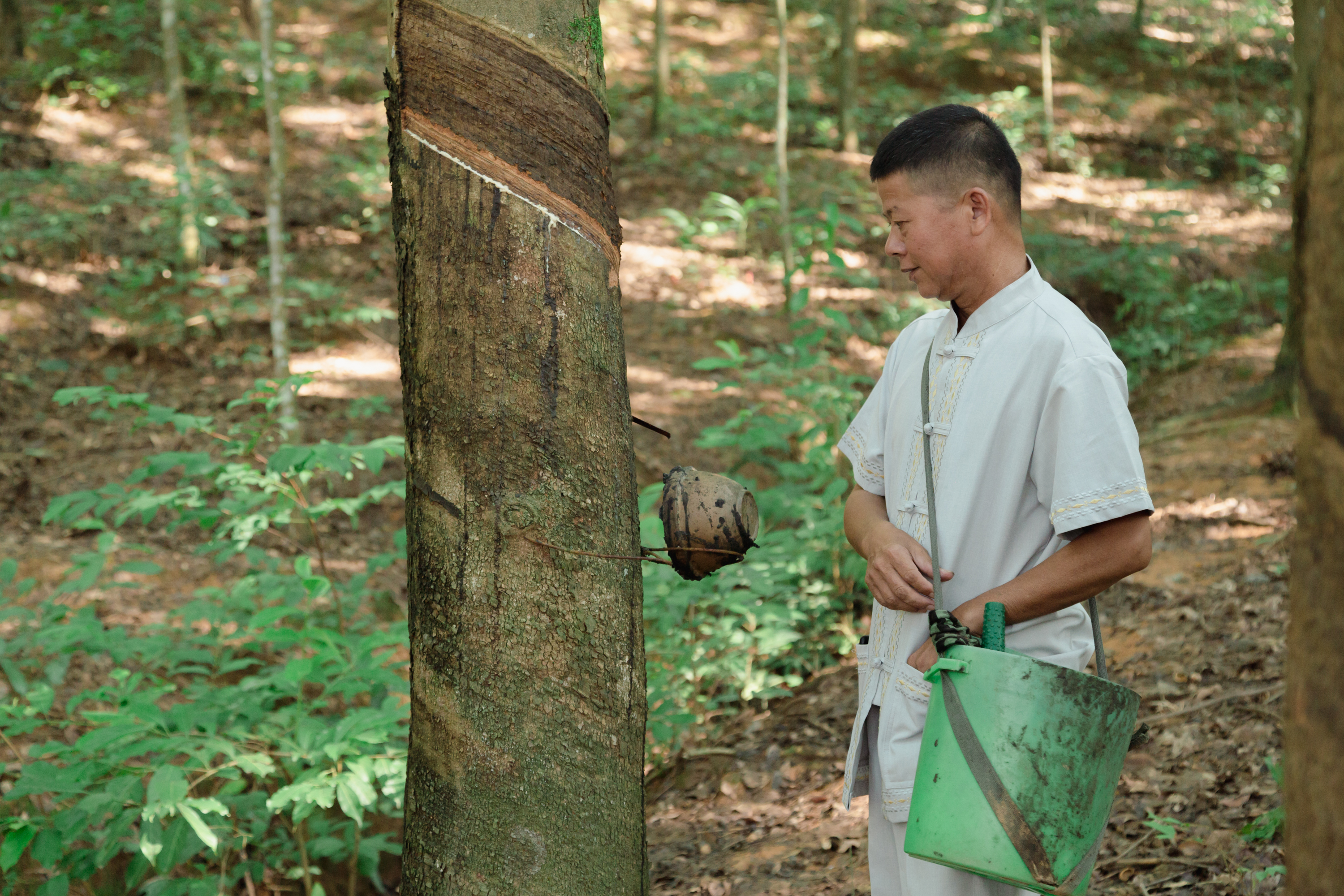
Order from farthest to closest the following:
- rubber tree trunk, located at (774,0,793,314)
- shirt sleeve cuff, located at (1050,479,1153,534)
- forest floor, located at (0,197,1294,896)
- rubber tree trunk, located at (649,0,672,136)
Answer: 1. rubber tree trunk, located at (649,0,672,136)
2. rubber tree trunk, located at (774,0,793,314)
3. forest floor, located at (0,197,1294,896)
4. shirt sleeve cuff, located at (1050,479,1153,534)

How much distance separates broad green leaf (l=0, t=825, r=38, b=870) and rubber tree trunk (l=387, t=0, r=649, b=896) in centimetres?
163

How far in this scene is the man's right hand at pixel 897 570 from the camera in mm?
1791

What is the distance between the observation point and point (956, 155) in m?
1.83

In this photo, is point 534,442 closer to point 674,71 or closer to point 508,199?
point 508,199

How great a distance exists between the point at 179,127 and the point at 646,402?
544 centimetres

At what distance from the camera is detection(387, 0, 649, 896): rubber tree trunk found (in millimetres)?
1498

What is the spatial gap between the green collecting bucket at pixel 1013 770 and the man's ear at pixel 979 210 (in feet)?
2.62

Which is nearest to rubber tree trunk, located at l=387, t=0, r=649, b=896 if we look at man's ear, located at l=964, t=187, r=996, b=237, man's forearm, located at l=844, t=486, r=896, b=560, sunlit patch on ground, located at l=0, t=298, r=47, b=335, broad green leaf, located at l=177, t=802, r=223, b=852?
man's forearm, located at l=844, t=486, r=896, b=560

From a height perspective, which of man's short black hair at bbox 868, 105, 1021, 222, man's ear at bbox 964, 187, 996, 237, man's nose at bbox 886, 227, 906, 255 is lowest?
man's nose at bbox 886, 227, 906, 255

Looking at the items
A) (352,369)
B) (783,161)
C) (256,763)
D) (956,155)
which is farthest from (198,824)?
(783,161)

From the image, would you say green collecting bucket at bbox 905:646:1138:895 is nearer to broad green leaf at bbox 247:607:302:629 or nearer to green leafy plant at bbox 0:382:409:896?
green leafy plant at bbox 0:382:409:896

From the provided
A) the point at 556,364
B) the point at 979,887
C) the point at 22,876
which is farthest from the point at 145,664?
the point at 979,887

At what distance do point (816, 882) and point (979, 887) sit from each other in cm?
160

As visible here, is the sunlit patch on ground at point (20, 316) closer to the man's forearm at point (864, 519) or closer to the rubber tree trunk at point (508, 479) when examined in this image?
the rubber tree trunk at point (508, 479)
